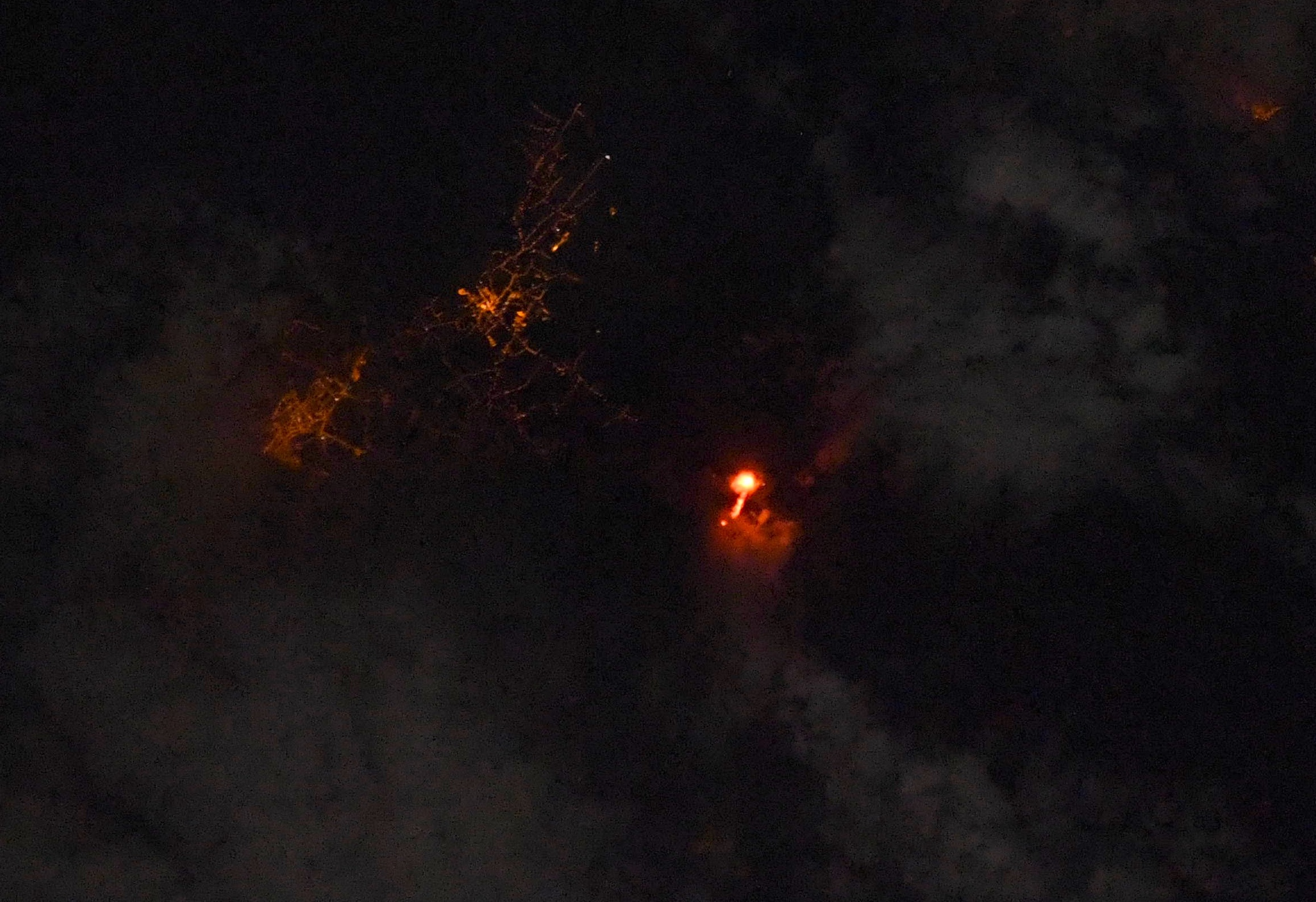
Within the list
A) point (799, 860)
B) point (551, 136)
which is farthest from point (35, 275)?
point (799, 860)

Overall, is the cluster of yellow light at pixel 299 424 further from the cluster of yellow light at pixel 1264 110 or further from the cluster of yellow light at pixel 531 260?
the cluster of yellow light at pixel 1264 110

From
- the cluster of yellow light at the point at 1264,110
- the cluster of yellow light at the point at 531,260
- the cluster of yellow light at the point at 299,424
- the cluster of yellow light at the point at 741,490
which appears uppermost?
the cluster of yellow light at the point at 1264,110

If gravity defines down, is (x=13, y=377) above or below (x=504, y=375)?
below

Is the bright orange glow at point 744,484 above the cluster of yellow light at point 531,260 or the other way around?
the other way around

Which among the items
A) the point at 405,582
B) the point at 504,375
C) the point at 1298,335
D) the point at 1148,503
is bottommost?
the point at 405,582

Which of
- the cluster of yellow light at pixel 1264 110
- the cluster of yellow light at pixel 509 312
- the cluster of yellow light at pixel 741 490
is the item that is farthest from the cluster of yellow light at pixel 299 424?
the cluster of yellow light at pixel 1264 110

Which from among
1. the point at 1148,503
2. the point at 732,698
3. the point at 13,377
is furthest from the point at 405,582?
the point at 1148,503

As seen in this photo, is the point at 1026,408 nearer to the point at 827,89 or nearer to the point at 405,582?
the point at 827,89

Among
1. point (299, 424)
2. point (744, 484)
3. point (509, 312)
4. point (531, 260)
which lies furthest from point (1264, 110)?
point (299, 424)
